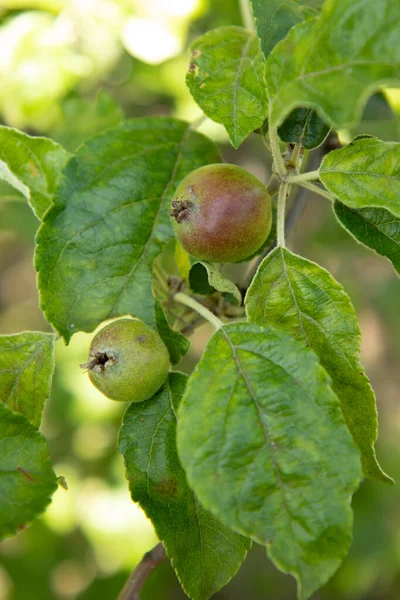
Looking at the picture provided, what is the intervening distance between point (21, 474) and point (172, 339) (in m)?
0.53

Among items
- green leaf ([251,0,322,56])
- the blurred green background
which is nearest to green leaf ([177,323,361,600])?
green leaf ([251,0,322,56])

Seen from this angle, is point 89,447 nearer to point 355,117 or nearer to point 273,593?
point 273,593

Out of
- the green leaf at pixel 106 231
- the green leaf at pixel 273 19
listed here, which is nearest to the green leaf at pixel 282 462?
the green leaf at pixel 106 231

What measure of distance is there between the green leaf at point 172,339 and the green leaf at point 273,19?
0.75m

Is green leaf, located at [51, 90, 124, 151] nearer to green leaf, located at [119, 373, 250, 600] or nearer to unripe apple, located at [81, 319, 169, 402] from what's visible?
unripe apple, located at [81, 319, 169, 402]

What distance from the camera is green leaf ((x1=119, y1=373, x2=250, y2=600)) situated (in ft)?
5.43

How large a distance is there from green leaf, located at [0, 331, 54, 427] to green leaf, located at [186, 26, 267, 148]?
814mm

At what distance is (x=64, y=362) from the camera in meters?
4.34

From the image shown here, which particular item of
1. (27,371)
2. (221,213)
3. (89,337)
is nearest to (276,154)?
(221,213)

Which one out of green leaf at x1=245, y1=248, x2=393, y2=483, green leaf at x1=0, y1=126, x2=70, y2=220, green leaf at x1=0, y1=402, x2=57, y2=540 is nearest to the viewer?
green leaf at x1=0, y1=402, x2=57, y2=540

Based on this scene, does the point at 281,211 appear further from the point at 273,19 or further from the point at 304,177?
the point at 273,19

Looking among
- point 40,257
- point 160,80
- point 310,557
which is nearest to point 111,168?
point 40,257

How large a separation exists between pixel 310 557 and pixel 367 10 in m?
1.14

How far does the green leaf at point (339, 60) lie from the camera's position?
51.4 inches
